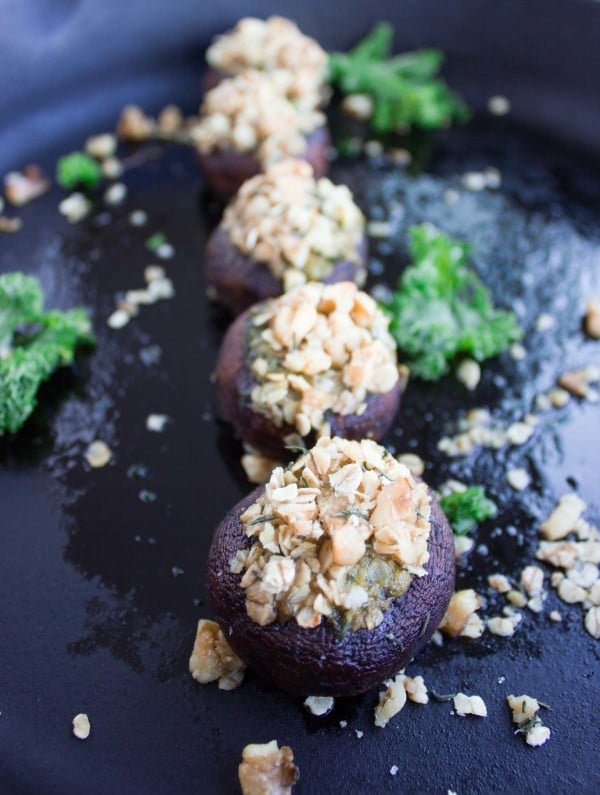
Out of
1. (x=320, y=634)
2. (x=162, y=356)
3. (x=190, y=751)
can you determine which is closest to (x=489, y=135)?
(x=162, y=356)

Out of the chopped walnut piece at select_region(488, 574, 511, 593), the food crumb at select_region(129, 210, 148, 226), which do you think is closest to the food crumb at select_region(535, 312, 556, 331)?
the chopped walnut piece at select_region(488, 574, 511, 593)

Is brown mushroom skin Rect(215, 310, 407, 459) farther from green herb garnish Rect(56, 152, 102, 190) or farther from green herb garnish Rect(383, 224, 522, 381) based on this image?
green herb garnish Rect(56, 152, 102, 190)

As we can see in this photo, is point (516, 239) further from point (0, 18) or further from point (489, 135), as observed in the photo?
point (0, 18)

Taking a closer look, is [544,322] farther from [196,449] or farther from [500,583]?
[196,449]

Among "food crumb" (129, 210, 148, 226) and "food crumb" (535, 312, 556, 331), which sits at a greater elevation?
"food crumb" (129, 210, 148, 226)

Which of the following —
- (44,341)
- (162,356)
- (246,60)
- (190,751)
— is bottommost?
(190,751)

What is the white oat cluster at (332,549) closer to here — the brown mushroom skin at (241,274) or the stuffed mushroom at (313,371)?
the stuffed mushroom at (313,371)

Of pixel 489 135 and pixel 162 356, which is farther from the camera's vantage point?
pixel 489 135
